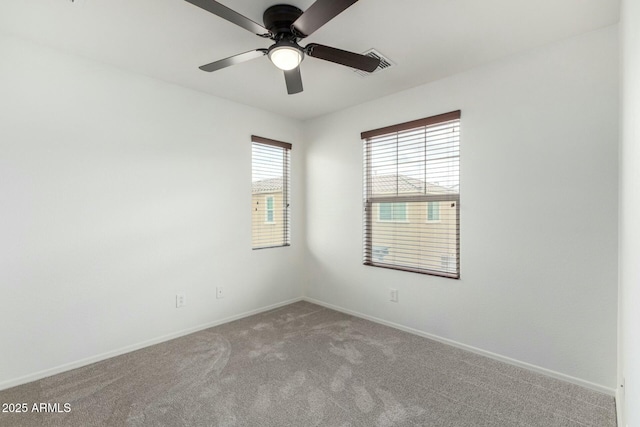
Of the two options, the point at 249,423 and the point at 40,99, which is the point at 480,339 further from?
the point at 40,99

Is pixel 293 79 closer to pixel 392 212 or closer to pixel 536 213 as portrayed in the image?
pixel 392 212

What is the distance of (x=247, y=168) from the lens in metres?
3.71

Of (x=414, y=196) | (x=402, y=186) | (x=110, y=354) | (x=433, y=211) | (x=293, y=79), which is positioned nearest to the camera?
(x=293, y=79)

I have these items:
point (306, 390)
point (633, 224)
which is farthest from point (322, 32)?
point (306, 390)

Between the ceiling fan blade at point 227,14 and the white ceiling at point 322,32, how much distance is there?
192 mm

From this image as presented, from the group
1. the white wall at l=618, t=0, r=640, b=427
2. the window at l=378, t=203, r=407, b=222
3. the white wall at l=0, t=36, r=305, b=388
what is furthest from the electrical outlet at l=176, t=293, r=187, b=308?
the white wall at l=618, t=0, r=640, b=427

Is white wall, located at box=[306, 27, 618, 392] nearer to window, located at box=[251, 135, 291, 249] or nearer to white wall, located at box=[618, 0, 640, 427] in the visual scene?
white wall, located at box=[618, 0, 640, 427]

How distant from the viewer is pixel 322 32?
7.20ft

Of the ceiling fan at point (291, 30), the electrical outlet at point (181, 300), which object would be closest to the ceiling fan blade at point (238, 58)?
the ceiling fan at point (291, 30)

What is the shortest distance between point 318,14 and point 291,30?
32cm

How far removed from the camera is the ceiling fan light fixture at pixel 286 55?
1945 mm

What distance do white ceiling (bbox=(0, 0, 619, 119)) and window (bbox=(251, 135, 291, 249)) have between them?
108 cm

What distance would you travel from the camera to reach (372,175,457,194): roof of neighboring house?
3.04 metres

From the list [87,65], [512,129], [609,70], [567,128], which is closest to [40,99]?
[87,65]
